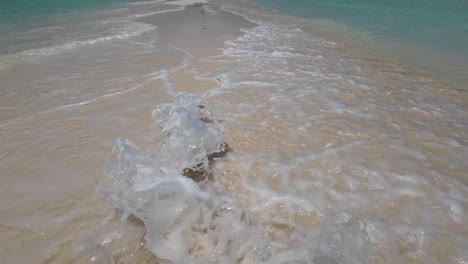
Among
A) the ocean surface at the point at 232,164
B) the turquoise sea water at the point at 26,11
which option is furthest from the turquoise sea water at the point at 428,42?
the turquoise sea water at the point at 26,11

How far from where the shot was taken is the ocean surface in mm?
2729

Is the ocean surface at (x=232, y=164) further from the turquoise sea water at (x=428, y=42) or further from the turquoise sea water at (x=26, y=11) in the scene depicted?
the turquoise sea water at (x=26, y=11)

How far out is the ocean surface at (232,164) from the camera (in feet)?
8.95

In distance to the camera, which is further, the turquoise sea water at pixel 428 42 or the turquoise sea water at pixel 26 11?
the turquoise sea water at pixel 26 11

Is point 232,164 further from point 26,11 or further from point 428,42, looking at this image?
point 26,11

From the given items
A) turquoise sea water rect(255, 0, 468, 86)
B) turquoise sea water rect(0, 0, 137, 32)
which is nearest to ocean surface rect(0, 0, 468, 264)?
turquoise sea water rect(255, 0, 468, 86)

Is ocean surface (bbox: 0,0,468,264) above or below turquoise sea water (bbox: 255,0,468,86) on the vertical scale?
below

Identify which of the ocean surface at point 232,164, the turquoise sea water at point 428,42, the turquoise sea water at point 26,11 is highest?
the turquoise sea water at point 428,42

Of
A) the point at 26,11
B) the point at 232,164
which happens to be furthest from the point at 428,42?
the point at 26,11

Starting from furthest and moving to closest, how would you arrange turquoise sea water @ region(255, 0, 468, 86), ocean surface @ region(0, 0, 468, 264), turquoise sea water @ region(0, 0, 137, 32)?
1. turquoise sea water @ region(0, 0, 137, 32)
2. turquoise sea water @ region(255, 0, 468, 86)
3. ocean surface @ region(0, 0, 468, 264)

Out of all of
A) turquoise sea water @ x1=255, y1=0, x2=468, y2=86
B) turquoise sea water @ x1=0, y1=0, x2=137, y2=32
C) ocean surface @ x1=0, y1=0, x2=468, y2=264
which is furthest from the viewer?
turquoise sea water @ x1=0, y1=0, x2=137, y2=32

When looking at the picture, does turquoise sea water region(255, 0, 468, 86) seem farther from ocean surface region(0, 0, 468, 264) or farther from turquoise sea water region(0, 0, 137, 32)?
turquoise sea water region(0, 0, 137, 32)

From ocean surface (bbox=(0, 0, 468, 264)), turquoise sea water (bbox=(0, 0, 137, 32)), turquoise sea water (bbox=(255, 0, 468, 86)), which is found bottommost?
turquoise sea water (bbox=(0, 0, 137, 32))

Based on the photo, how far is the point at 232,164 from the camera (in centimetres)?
389
